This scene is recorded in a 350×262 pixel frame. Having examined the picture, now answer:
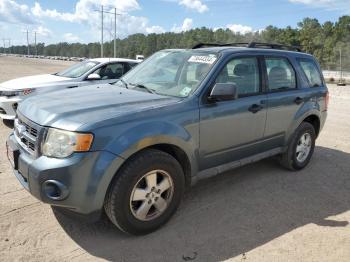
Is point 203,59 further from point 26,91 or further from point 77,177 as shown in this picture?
point 26,91

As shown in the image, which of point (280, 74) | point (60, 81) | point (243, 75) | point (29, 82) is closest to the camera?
point (243, 75)

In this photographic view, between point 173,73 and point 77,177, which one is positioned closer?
point 77,177

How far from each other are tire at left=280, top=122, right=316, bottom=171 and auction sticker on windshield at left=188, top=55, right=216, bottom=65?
193cm

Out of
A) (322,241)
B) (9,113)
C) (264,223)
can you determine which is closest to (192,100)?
(264,223)

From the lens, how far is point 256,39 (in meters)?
55.9

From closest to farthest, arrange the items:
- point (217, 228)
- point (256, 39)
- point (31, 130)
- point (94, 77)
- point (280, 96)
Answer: point (31, 130) < point (217, 228) < point (280, 96) < point (94, 77) < point (256, 39)

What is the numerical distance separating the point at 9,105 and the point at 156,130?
17.0ft

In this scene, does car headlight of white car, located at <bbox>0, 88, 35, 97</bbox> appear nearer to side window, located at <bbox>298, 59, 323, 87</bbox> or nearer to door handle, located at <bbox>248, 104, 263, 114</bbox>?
door handle, located at <bbox>248, 104, 263, 114</bbox>

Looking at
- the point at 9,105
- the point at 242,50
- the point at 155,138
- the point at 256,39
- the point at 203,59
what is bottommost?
the point at 9,105

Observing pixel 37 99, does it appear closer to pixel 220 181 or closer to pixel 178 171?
pixel 178 171

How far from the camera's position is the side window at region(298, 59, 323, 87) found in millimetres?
5657

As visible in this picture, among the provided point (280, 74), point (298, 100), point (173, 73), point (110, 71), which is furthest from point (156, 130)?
point (110, 71)

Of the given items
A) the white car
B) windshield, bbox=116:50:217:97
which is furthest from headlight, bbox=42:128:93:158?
the white car

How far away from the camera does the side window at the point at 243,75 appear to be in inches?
170
